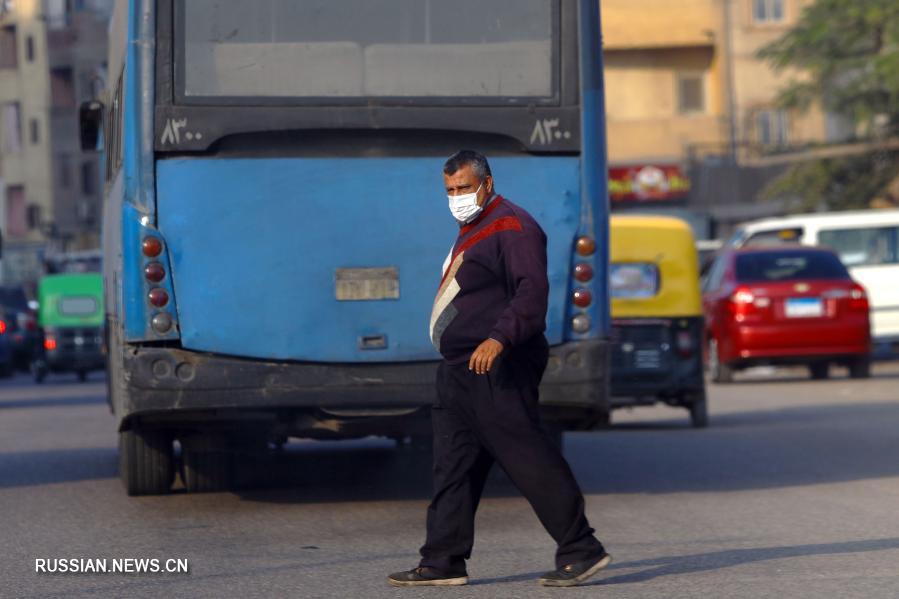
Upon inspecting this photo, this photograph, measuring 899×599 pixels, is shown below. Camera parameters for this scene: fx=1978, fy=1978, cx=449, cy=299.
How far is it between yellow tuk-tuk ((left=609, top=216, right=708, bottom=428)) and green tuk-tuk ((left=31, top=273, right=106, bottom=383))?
2007cm

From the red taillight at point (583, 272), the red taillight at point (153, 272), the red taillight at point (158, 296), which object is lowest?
the red taillight at point (158, 296)

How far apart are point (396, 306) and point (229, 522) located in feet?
4.92

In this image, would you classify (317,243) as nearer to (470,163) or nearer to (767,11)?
(470,163)

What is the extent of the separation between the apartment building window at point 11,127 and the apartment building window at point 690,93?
31.3 metres

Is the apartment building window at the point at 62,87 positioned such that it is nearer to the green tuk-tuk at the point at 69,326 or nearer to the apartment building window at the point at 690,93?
the apartment building window at the point at 690,93

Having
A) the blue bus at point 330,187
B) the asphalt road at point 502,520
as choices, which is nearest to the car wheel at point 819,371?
the asphalt road at point 502,520

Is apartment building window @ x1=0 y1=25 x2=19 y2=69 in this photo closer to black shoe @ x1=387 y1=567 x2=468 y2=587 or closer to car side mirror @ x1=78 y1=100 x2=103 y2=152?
car side mirror @ x1=78 y1=100 x2=103 y2=152

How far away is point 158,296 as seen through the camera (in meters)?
10.6

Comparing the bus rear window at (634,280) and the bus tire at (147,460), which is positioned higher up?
the bus rear window at (634,280)

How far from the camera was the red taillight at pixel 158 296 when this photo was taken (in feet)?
34.9

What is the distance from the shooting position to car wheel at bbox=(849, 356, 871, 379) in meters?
24.8

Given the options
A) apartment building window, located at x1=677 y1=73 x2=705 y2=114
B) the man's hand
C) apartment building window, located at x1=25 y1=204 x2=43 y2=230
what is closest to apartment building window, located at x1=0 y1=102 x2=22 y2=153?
apartment building window, located at x1=25 y1=204 x2=43 y2=230

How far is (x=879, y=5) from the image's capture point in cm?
3684

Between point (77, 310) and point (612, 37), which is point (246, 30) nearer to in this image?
point (77, 310)
